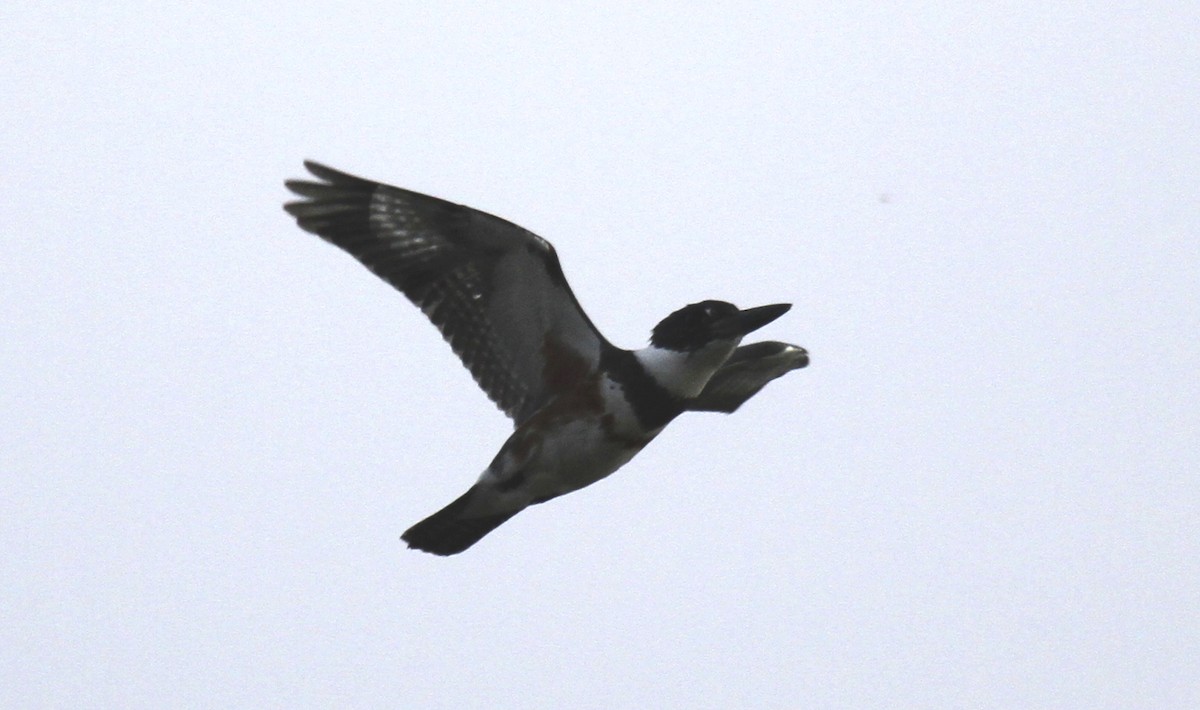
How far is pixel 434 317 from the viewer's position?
28.4ft

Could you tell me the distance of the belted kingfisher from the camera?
8.20 m

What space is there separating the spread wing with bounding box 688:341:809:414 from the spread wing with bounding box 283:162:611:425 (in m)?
1.49

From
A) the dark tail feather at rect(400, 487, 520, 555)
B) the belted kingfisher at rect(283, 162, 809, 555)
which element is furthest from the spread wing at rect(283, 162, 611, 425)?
the dark tail feather at rect(400, 487, 520, 555)

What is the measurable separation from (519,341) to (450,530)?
42.7 inches

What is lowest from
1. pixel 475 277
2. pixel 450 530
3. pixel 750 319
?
pixel 450 530

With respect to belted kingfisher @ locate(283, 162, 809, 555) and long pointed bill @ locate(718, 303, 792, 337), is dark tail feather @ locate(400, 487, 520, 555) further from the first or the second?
long pointed bill @ locate(718, 303, 792, 337)

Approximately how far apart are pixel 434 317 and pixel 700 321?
1.47 meters

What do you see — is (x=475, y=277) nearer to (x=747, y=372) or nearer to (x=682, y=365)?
(x=682, y=365)

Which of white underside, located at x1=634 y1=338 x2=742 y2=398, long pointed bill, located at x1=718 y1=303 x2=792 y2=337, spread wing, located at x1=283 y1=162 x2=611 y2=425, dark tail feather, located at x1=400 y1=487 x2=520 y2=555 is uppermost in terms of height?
spread wing, located at x1=283 y1=162 x2=611 y2=425

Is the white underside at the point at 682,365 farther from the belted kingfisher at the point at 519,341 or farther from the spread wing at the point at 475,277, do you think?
the spread wing at the point at 475,277

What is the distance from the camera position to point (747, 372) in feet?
32.6

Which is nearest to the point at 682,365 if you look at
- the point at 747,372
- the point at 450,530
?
the point at 450,530

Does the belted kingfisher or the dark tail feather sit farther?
the dark tail feather

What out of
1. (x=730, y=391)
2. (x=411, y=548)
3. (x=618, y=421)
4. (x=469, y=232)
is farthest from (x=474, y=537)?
(x=730, y=391)
